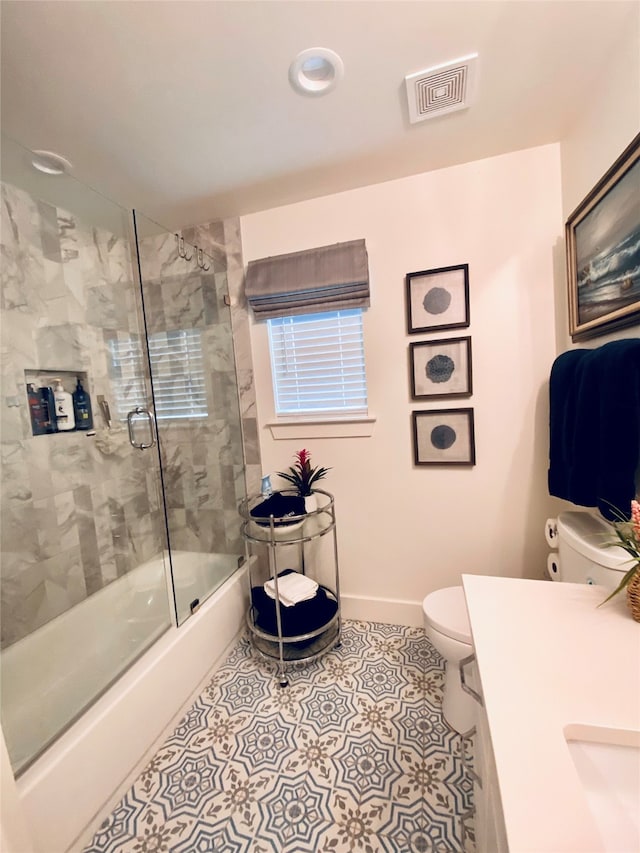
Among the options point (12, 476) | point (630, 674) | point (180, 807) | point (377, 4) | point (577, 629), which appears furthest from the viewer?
point (12, 476)

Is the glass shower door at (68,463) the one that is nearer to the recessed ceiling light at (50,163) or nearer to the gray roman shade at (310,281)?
the recessed ceiling light at (50,163)

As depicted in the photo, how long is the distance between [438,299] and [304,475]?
1141 mm

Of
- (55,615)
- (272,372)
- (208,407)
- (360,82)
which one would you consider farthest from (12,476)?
(360,82)

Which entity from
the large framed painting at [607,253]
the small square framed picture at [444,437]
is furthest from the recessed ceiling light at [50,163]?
the large framed painting at [607,253]

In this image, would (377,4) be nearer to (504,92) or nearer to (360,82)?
(360,82)

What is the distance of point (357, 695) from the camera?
1536mm

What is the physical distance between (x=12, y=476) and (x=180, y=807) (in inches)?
56.0

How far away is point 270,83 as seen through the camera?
116cm

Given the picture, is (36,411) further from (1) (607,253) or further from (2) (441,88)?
(1) (607,253)

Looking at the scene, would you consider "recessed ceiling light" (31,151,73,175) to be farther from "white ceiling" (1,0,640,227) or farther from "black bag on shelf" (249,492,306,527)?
"black bag on shelf" (249,492,306,527)

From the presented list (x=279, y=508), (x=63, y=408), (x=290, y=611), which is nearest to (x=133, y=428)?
(x=63, y=408)

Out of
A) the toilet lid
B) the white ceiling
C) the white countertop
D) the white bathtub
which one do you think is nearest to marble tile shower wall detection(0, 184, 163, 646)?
the white bathtub

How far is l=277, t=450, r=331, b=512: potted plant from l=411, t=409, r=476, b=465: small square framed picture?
21.2 inches

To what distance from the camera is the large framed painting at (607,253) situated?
1058mm
